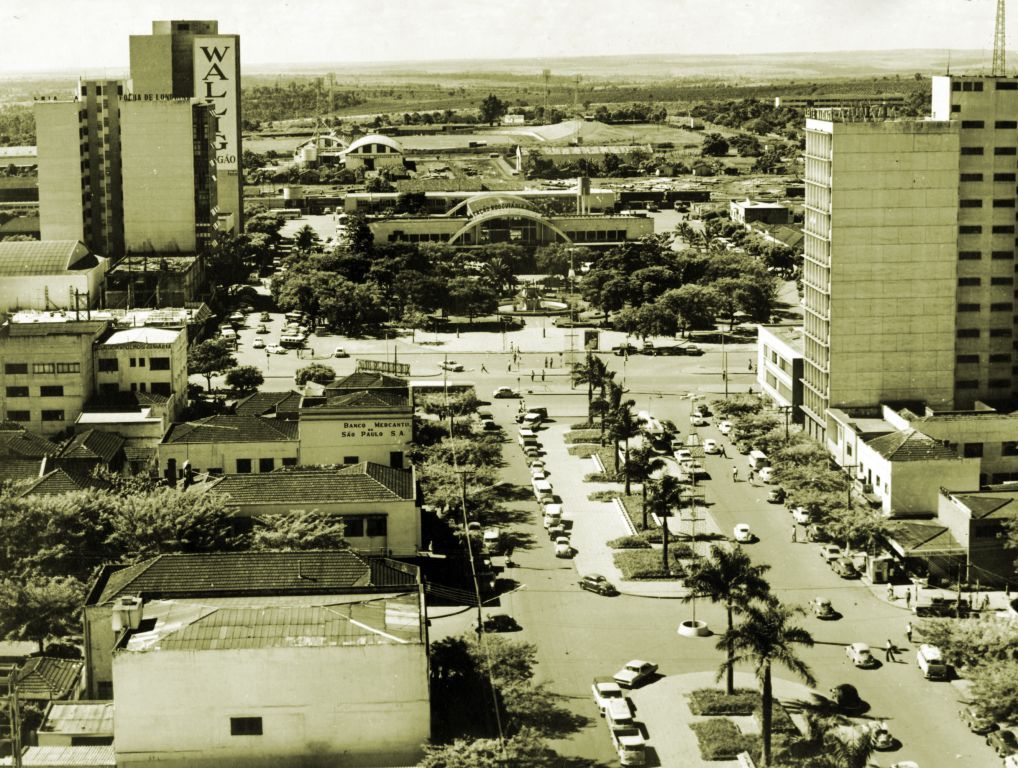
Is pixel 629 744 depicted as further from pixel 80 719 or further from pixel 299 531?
pixel 299 531

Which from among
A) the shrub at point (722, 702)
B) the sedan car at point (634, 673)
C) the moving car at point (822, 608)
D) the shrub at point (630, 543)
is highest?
the shrub at point (630, 543)

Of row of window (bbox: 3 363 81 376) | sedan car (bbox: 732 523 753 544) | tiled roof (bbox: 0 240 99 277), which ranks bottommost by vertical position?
sedan car (bbox: 732 523 753 544)

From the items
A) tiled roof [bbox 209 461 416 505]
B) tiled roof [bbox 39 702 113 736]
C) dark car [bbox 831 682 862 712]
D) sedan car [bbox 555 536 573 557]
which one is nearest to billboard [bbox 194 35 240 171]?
tiled roof [bbox 209 461 416 505]

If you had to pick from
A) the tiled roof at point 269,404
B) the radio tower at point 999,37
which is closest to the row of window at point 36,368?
the tiled roof at point 269,404

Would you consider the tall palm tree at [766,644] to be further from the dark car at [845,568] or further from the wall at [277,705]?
the dark car at [845,568]

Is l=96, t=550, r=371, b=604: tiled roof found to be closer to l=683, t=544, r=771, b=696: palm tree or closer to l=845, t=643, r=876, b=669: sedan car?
l=683, t=544, r=771, b=696: palm tree

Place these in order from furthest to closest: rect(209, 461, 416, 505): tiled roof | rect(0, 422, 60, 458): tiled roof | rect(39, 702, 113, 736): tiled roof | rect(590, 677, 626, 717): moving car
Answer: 1. rect(0, 422, 60, 458): tiled roof
2. rect(209, 461, 416, 505): tiled roof
3. rect(590, 677, 626, 717): moving car
4. rect(39, 702, 113, 736): tiled roof
